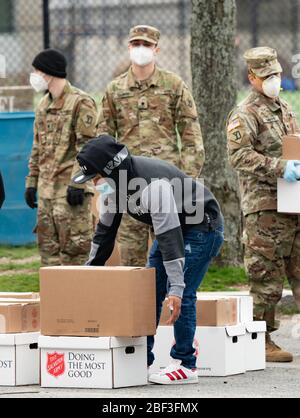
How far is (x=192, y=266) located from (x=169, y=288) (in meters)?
0.26

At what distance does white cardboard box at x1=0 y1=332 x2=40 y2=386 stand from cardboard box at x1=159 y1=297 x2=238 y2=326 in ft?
3.03

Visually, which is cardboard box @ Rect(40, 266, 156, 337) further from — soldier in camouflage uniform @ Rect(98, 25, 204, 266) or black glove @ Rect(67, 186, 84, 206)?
black glove @ Rect(67, 186, 84, 206)

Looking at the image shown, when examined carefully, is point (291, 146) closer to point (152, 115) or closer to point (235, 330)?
point (235, 330)

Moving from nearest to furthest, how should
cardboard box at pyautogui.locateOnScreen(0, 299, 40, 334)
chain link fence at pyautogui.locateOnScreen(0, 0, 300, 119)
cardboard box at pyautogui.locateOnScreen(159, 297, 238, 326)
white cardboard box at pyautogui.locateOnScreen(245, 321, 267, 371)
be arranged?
cardboard box at pyautogui.locateOnScreen(0, 299, 40, 334)
cardboard box at pyautogui.locateOnScreen(159, 297, 238, 326)
white cardboard box at pyautogui.locateOnScreen(245, 321, 267, 371)
chain link fence at pyautogui.locateOnScreen(0, 0, 300, 119)

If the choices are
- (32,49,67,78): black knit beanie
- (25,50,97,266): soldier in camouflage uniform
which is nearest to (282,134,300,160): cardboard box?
(25,50,97,266): soldier in camouflage uniform

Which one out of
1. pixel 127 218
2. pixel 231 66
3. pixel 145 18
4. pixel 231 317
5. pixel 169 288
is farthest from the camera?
pixel 145 18

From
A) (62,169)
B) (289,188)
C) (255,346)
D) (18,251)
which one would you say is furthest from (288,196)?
(18,251)

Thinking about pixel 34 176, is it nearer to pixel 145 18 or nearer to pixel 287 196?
pixel 287 196

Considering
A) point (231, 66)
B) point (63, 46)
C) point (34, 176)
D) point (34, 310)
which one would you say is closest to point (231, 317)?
point (34, 310)

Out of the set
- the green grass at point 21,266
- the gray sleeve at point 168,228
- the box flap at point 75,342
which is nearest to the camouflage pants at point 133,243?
the box flap at point 75,342

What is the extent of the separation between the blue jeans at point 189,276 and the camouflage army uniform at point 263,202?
98 centimetres

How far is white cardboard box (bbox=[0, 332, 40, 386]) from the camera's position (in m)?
8.93

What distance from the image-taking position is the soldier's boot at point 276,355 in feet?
32.5

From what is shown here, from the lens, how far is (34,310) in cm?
915
